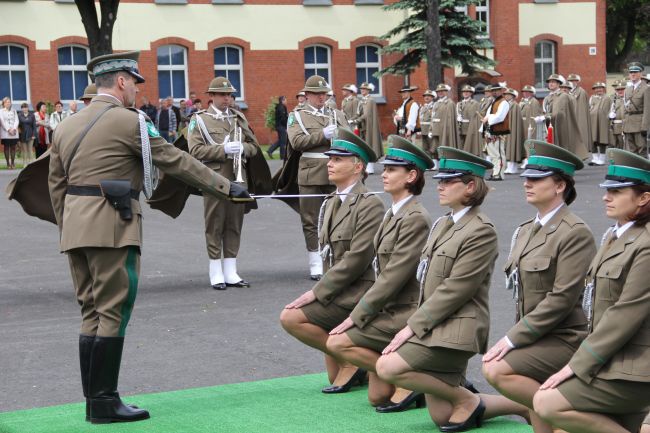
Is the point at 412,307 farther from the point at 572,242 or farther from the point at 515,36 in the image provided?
the point at 515,36

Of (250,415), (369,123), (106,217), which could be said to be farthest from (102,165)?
(369,123)

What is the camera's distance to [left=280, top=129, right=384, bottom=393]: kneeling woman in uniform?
7855mm

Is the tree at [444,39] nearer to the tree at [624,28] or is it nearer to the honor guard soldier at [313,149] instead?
the tree at [624,28]

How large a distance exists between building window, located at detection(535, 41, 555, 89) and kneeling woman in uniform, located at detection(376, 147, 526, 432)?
131 ft

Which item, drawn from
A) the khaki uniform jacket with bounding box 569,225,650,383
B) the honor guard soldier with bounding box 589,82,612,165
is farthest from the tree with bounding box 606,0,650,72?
the khaki uniform jacket with bounding box 569,225,650,383

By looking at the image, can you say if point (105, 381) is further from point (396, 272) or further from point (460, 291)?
point (460, 291)

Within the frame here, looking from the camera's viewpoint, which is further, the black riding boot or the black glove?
the black glove

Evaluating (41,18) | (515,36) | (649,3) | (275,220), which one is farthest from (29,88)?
(649,3)

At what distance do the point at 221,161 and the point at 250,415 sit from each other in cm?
554

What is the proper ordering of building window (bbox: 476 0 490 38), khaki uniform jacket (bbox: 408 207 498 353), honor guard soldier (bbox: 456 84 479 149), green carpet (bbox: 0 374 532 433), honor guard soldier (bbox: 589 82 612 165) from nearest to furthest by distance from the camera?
khaki uniform jacket (bbox: 408 207 498 353) < green carpet (bbox: 0 374 532 433) < honor guard soldier (bbox: 456 84 479 149) < honor guard soldier (bbox: 589 82 612 165) < building window (bbox: 476 0 490 38)

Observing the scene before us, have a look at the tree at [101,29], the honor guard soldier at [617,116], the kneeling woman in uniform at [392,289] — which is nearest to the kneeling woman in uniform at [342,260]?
the kneeling woman in uniform at [392,289]

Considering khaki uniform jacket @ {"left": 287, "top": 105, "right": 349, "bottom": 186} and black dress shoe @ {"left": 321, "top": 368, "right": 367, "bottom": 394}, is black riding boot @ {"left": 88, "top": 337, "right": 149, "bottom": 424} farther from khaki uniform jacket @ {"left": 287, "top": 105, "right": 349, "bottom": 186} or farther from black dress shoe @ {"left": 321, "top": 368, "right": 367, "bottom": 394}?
khaki uniform jacket @ {"left": 287, "top": 105, "right": 349, "bottom": 186}

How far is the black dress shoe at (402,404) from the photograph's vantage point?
7438 millimetres

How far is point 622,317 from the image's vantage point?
5.49m
